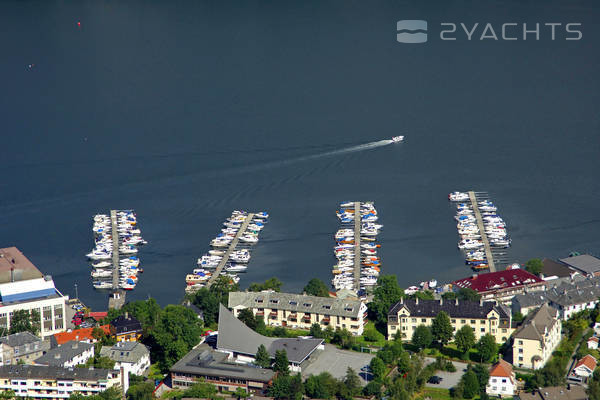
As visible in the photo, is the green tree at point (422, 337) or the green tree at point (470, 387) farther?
the green tree at point (422, 337)

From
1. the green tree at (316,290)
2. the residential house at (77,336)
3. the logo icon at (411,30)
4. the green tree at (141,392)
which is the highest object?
the logo icon at (411,30)

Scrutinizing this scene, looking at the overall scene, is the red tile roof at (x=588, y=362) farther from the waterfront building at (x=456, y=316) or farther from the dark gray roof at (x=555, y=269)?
the dark gray roof at (x=555, y=269)

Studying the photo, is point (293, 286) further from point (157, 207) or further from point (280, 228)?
point (157, 207)

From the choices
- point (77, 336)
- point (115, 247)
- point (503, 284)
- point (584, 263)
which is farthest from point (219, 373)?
point (584, 263)

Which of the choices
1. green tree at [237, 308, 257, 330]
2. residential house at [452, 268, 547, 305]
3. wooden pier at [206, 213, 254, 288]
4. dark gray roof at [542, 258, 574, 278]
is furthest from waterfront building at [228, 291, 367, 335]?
dark gray roof at [542, 258, 574, 278]

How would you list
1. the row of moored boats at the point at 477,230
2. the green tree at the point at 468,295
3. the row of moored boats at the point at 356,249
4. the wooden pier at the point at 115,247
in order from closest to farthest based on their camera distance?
the green tree at the point at 468,295 → the row of moored boats at the point at 356,249 → the wooden pier at the point at 115,247 → the row of moored boats at the point at 477,230

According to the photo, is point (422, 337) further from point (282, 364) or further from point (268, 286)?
point (268, 286)

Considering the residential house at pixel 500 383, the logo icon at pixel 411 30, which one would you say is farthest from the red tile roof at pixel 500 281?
the logo icon at pixel 411 30

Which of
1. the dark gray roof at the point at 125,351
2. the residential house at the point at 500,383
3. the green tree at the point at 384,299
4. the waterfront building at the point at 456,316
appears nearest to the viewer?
the residential house at the point at 500,383
